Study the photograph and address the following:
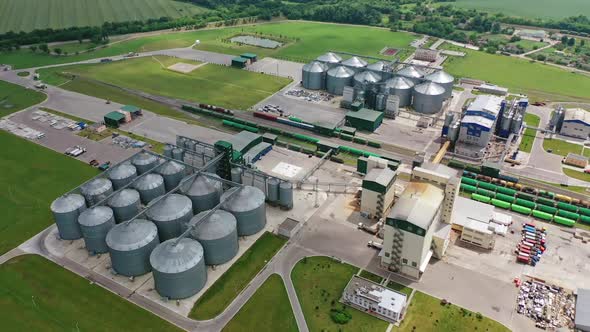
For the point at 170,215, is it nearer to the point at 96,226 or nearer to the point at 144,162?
the point at 96,226

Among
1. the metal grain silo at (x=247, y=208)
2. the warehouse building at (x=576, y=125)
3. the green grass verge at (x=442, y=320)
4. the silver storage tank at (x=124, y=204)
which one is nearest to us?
the green grass verge at (x=442, y=320)

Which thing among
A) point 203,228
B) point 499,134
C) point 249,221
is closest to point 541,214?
point 499,134

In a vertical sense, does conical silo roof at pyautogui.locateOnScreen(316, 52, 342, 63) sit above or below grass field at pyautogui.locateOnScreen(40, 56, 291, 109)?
above

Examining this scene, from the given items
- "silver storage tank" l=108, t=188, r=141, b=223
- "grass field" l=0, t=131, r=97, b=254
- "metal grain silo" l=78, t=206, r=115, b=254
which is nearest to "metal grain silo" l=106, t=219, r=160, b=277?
"metal grain silo" l=78, t=206, r=115, b=254

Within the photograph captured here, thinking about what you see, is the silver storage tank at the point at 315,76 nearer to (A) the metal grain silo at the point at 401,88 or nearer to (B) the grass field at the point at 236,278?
(A) the metal grain silo at the point at 401,88

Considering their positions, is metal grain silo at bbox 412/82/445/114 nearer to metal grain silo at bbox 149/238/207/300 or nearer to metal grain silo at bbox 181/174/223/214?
metal grain silo at bbox 181/174/223/214

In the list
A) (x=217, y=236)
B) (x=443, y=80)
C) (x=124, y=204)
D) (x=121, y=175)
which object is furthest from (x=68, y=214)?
(x=443, y=80)

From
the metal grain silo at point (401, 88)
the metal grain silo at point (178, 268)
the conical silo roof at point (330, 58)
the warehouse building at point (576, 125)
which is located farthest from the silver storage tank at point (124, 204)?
the warehouse building at point (576, 125)
